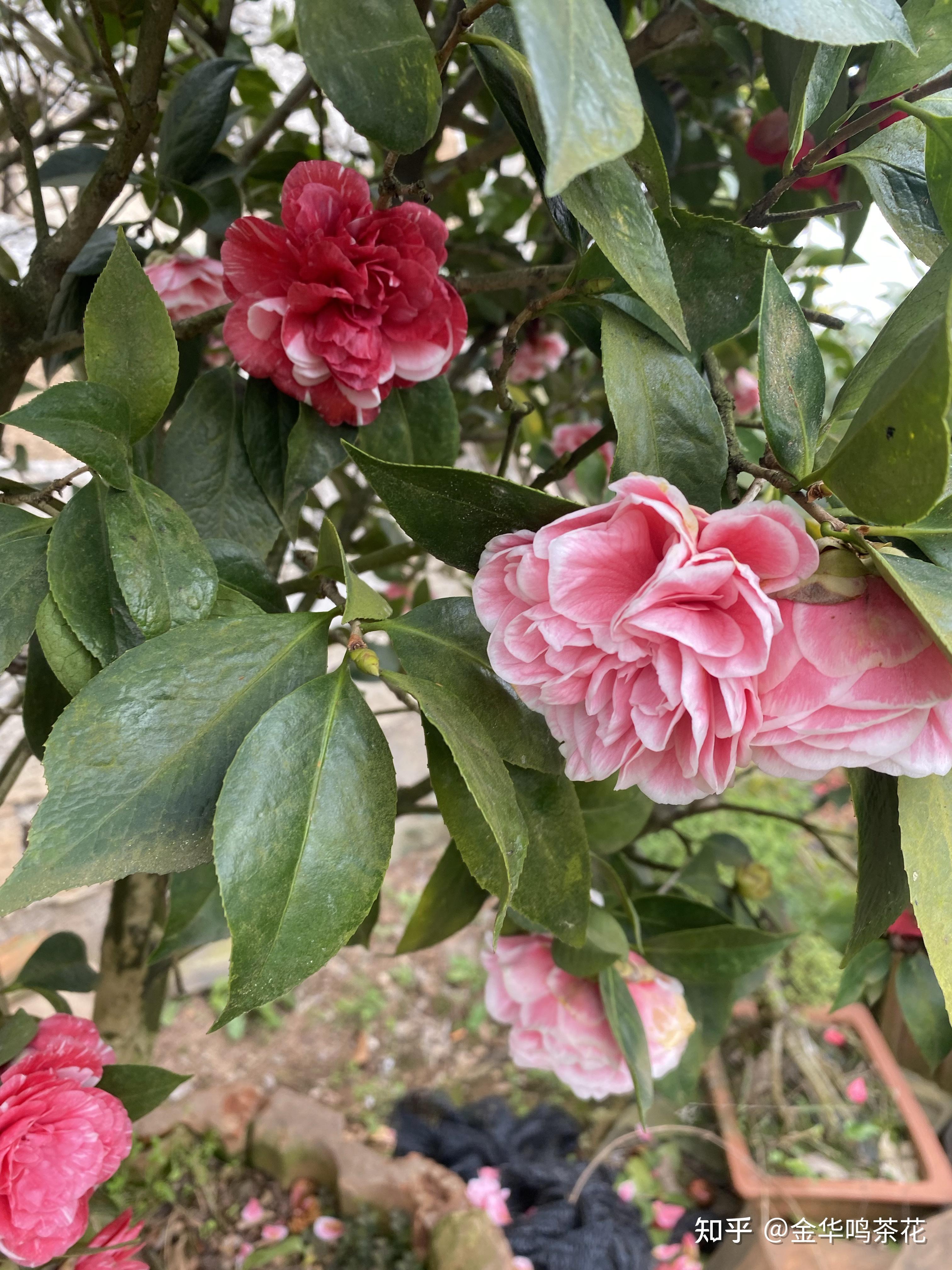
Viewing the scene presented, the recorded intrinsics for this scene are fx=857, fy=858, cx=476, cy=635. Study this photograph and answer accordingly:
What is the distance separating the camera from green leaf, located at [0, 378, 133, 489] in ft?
0.96

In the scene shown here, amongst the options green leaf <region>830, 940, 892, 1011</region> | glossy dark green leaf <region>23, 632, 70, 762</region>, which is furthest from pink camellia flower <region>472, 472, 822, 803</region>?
green leaf <region>830, 940, 892, 1011</region>

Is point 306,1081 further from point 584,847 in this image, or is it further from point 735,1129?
point 584,847

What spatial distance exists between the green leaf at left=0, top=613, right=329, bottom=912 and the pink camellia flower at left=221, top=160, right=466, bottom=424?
155mm

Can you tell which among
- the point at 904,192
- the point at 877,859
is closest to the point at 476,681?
the point at 877,859

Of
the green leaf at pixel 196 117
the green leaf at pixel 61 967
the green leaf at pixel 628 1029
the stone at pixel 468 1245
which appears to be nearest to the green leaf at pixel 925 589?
the green leaf at pixel 628 1029

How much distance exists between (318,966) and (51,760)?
3.9 inches

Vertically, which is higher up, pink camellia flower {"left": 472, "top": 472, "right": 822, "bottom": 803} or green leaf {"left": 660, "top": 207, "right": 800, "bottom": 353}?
green leaf {"left": 660, "top": 207, "right": 800, "bottom": 353}

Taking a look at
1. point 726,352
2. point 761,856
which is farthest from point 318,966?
point 761,856

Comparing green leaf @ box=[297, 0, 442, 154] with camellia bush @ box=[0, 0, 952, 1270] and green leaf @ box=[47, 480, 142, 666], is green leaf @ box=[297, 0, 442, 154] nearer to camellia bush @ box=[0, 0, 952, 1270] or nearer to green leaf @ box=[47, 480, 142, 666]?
camellia bush @ box=[0, 0, 952, 1270]

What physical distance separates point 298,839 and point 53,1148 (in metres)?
0.30

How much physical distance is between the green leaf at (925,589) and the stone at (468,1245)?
1.04m

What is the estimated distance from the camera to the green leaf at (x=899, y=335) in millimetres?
237

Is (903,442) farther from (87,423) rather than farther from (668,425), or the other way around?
(87,423)

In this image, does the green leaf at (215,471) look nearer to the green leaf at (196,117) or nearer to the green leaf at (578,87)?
the green leaf at (196,117)
